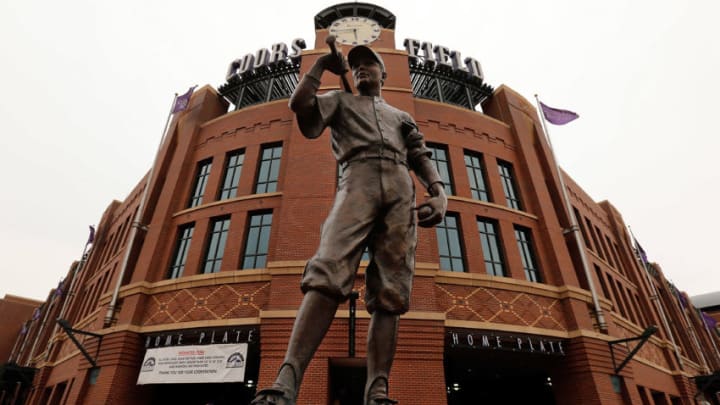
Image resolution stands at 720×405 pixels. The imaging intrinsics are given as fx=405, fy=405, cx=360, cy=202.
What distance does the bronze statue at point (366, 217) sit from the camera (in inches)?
98.5

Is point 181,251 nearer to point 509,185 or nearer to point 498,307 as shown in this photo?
point 498,307

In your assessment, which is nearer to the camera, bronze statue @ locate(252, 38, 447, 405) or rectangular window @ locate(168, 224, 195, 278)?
bronze statue @ locate(252, 38, 447, 405)

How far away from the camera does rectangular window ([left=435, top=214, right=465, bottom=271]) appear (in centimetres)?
1426

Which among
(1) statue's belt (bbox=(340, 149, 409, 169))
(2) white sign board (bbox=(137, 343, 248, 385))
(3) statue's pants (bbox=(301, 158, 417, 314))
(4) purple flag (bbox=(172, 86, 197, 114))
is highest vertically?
(4) purple flag (bbox=(172, 86, 197, 114))

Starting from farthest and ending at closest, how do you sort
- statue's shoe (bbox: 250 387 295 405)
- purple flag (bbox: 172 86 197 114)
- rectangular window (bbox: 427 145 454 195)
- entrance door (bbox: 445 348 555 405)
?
1. purple flag (bbox: 172 86 197 114)
2. rectangular window (bbox: 427 145 454 195)
3. entrance door (bbox: 445 348 555 405)
4. statue's shoe (bbox: 250 387 295 405)

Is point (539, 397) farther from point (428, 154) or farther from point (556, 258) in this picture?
point (428, 154)

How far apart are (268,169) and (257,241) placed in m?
3.33

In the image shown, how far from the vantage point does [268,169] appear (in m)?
16.4

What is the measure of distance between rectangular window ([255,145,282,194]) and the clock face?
537 cm

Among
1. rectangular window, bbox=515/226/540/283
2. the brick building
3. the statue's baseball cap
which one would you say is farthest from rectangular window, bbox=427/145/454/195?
the statue's baseball cap

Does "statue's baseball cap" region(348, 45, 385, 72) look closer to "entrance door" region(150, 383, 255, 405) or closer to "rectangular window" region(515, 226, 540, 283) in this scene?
"rectangular window" region(515, 226, 540, 283)

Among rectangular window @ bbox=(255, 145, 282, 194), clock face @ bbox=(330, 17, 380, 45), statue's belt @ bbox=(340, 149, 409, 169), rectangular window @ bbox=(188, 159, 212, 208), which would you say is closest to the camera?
statue's belt @ bbox=(340, 149, 409, 169)

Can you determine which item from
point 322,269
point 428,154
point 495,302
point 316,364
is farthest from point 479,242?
point 322,269

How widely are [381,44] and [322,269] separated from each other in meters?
17.0
